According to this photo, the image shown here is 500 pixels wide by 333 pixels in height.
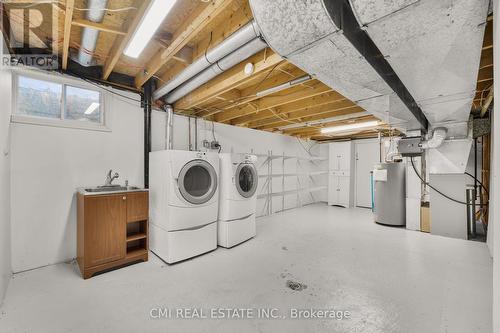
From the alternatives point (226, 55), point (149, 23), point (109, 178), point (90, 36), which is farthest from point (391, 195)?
point (90, 36)

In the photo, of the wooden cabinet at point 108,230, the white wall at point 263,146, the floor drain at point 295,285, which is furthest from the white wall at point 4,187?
the floor drain at point 295,285

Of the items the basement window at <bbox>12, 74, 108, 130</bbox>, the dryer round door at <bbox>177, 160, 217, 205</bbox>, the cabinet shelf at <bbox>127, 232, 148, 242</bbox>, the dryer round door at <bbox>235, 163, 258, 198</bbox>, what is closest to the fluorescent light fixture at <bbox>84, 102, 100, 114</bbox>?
the basement window at <bbox>12, 74, 108, 130</bbox>

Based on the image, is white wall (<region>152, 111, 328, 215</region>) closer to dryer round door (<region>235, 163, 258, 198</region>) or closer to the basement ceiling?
the basement ceiling

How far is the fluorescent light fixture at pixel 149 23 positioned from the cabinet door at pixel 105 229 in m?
1.58

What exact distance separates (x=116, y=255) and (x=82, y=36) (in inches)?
91.5

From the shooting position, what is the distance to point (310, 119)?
4.51 metres

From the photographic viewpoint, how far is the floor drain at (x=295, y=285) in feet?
6.94

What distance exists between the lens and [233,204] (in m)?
3.26

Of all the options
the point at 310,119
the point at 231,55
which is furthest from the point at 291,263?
the point at 310,119

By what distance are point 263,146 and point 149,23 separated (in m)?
4.01

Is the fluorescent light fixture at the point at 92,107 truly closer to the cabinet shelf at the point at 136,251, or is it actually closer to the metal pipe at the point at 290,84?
the cabinet shelf at the point at 136,251

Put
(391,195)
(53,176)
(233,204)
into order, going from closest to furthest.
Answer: (53,176) → (233,204) → (391,195)

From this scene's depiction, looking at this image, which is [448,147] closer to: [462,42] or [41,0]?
[462,42]

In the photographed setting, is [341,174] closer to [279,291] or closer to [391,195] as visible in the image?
[391,195]
